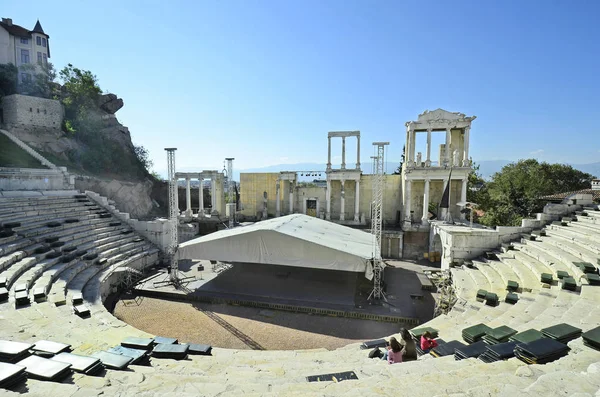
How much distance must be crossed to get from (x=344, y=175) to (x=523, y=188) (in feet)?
61.2

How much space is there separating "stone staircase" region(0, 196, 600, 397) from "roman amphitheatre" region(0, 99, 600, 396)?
0.05m

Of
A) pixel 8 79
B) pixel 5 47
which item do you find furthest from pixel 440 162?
pixel 5 47

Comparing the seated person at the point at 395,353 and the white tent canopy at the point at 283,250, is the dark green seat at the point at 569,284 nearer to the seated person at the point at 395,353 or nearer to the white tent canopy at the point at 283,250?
the white tent canopy at the point at 283,250

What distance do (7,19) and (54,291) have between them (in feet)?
195

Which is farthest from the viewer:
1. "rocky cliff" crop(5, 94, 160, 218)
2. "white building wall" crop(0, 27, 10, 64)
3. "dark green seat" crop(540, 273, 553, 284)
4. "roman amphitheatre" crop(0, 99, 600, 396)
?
"white building wall" crop(0, 27, 10, 64)

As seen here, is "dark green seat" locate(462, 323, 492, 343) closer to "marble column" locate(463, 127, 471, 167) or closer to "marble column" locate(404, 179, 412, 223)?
"marble column" locate(404, 179, 412, 223)

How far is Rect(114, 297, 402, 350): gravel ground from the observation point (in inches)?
414

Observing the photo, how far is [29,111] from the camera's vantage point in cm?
3681

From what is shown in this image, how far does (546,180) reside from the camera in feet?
113

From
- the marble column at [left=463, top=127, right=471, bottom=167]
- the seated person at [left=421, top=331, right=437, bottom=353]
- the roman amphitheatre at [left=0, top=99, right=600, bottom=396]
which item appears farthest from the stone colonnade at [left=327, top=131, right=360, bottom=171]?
the seated person at [left=421, top=331, right=437, bottom=353]

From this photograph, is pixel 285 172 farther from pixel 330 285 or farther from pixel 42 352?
pixel 42 352

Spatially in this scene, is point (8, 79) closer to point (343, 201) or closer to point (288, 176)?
point (288, 176)

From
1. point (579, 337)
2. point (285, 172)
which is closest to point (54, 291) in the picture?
point (579, 337)

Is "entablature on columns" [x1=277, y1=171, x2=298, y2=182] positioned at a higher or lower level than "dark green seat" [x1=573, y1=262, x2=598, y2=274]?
higher
